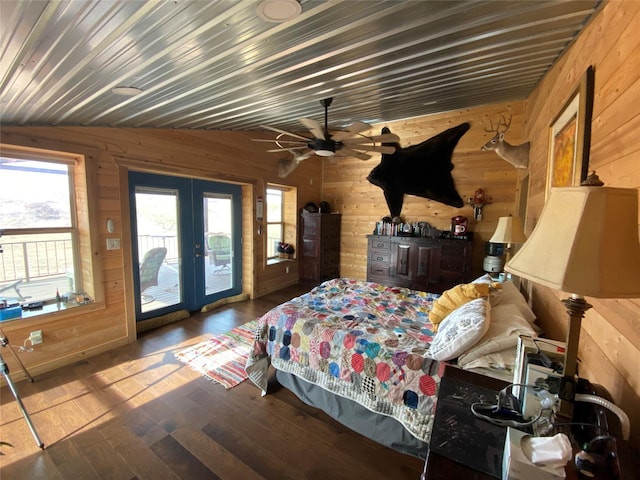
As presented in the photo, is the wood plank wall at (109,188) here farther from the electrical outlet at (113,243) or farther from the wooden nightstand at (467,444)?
the wooden nightstand at (467,444)

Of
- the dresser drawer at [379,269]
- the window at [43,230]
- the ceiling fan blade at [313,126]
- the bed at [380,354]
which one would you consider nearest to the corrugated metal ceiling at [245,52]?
the ceiling fan blade at [313,126]

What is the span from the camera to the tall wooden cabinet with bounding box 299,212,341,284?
5.64 meters

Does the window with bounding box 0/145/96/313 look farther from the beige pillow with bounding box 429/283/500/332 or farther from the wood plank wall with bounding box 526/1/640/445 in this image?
the wood plank wall with bounding box 526/1/640/445

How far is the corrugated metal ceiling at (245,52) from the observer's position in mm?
1333

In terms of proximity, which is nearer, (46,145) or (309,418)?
(309,418)

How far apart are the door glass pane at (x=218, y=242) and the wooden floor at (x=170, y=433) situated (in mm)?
1879

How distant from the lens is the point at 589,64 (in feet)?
5.26

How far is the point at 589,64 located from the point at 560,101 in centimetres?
60

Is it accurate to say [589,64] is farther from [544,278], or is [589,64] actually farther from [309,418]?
[309,418]

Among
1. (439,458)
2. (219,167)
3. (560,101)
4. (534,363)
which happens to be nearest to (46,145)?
(219,167)

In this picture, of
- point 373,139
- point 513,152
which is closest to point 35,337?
point 373,139

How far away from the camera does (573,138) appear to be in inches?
64.5

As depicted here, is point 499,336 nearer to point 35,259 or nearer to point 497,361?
point 497,361

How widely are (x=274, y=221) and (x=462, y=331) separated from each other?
442 centimetres
